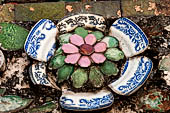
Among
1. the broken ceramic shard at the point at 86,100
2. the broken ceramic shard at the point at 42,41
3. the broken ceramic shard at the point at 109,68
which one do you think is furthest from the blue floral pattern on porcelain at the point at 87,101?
the broken ceramic shard at the point at 42,41

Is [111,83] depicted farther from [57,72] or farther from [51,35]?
[51,35]

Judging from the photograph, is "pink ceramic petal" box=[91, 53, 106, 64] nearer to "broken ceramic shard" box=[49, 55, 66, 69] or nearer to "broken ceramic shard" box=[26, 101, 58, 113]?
"broken ceramic shard" box=[49, 55, 66, 69]

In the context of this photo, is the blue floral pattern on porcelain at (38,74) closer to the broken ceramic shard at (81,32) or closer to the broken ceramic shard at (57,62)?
the broken ceramic shard at (57,62)

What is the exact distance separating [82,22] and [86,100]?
649 millimetres

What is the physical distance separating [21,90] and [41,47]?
13.4 inches

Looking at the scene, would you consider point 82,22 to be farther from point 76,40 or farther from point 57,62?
point 57,62

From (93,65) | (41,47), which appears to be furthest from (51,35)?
(93,65)

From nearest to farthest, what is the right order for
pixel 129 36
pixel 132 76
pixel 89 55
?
1. pixel 132 76
2. pixel 89 55
3. pixel 129 36

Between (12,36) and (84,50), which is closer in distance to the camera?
(84,50)

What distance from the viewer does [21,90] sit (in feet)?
9.57

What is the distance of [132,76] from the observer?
290 cm

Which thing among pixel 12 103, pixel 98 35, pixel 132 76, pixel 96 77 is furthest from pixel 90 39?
pixel 12 103

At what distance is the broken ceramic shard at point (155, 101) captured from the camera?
2.81 meters

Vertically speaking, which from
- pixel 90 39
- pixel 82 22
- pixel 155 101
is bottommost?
pixel 155 101
